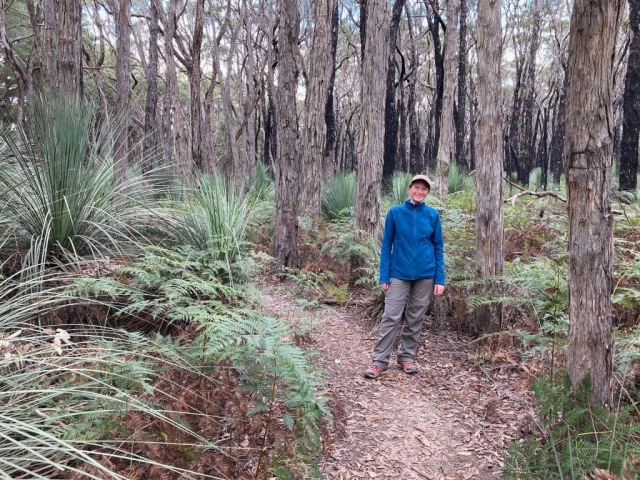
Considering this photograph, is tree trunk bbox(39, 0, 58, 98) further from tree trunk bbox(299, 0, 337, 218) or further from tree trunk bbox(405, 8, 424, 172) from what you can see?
tree trunk bbox(405, 8, 424, 172)

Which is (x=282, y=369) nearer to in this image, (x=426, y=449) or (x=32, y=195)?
(x=426, y=449)

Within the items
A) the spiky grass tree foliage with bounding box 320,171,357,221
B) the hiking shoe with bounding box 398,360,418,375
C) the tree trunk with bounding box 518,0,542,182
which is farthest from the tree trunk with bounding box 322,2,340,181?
the tree trunk with bounding box 518,0,542,182

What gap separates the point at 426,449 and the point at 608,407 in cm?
113

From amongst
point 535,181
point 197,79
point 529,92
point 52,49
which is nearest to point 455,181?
point 197,79

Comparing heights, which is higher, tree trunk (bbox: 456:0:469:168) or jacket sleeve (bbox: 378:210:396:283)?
tree trunk (bbox: 456:0:469:168)

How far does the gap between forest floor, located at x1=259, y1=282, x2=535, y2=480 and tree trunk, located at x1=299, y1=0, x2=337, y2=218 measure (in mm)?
4805

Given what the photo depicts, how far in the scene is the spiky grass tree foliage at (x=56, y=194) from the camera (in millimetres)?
2994

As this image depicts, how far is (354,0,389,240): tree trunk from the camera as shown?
19.4 feet

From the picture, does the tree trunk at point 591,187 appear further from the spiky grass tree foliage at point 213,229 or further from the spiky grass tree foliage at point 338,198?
the spiky grass tree foliage at point 338,198

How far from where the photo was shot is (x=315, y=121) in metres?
9.54

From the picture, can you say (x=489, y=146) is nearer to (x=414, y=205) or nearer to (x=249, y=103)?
(x=414, y=205)

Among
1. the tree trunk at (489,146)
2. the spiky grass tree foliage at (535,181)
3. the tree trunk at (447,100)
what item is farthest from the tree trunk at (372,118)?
the spiky grass tree foliage at (535,181)

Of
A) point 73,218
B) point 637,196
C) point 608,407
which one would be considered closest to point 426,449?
point 608,407

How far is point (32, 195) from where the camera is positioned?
3105mm
